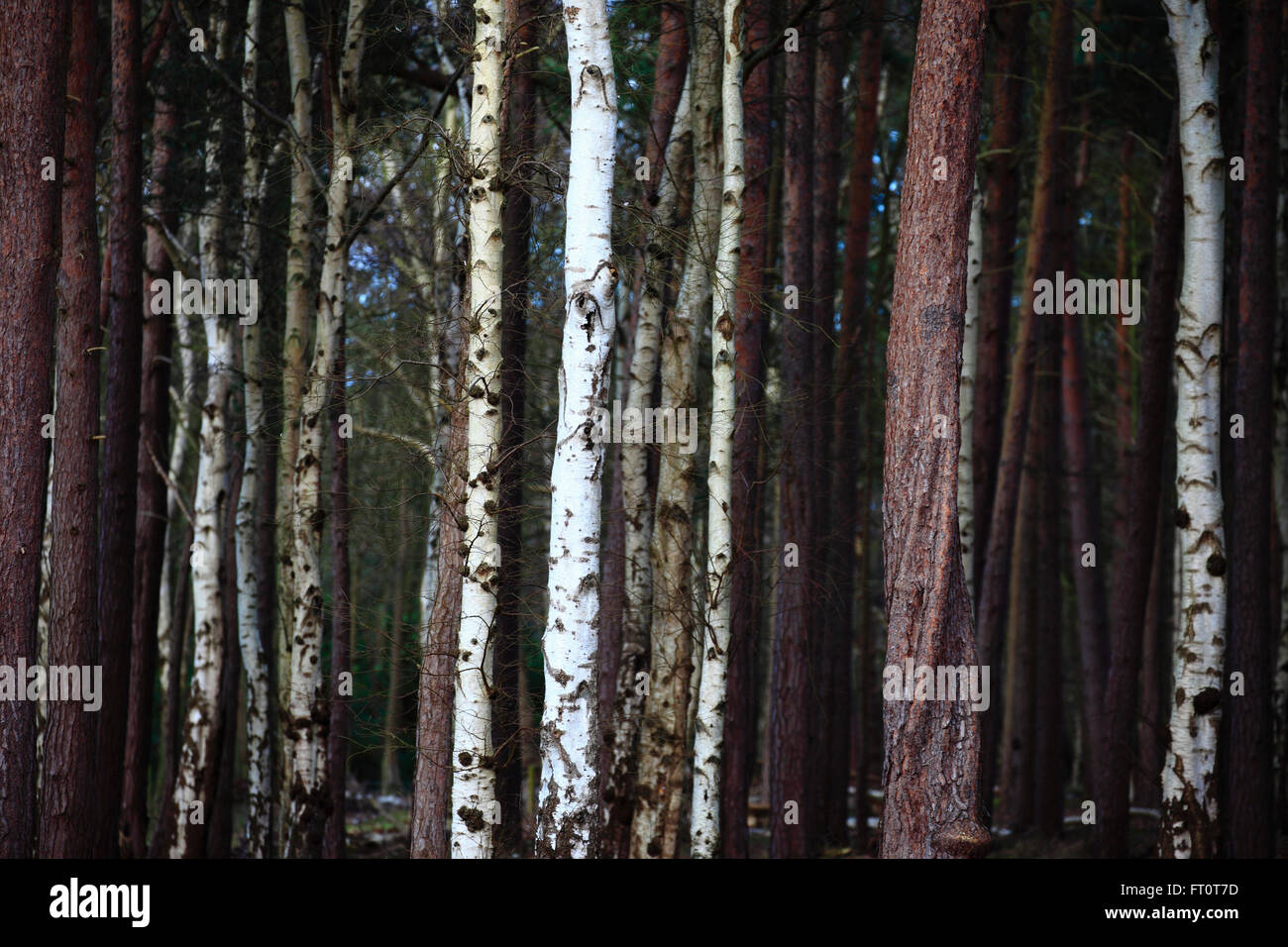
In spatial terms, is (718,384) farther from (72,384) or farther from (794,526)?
(72,384)

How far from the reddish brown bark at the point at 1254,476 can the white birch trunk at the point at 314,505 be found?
333 inches

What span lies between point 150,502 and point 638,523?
6.86 m

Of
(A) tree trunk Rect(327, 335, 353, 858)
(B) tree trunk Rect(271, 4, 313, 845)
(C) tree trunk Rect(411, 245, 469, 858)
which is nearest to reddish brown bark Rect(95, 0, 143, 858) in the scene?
(B) tree trunk Rect(271, 4, 313, 845)

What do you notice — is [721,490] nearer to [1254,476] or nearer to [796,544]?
[796,544]

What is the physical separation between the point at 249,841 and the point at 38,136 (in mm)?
8757

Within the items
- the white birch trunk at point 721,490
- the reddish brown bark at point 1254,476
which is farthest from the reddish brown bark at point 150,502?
the reddish brown bark at point 1254,476

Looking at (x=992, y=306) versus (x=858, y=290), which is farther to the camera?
(x=858, y=290)

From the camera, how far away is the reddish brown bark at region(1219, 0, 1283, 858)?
994 centimetres

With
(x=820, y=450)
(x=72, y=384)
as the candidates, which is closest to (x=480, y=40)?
(x=72, y=384)

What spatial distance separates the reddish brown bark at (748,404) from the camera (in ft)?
37.8

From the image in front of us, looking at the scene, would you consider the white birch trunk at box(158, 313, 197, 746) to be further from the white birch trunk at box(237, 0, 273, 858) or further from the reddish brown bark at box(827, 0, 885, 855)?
the reddish brown bark at box(827, 0, 885, 855)

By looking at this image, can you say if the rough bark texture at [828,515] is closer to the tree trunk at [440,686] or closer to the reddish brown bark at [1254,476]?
the reddish brown bark at [1254,476]

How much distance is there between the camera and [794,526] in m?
12.7

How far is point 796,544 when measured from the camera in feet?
40.2
